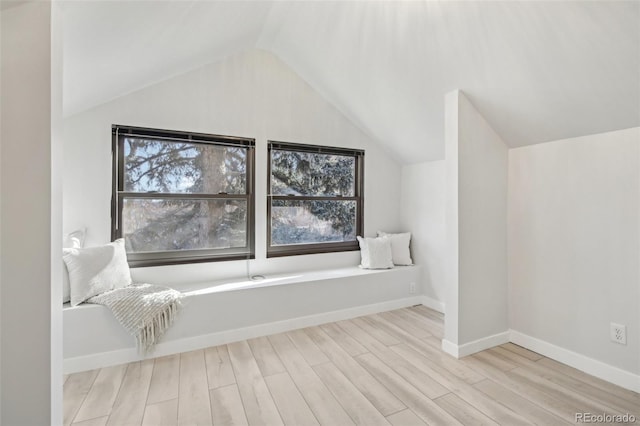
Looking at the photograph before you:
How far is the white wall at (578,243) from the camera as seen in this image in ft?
6.19

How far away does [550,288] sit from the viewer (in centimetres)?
229

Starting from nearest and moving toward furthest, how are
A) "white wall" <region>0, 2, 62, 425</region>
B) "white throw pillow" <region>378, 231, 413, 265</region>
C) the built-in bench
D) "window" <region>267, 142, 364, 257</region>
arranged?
"white wall" <region>0, 2, 62, 425</region>
the built-in bench
"window" <region>267, 142, 364, 257</region>
"white throw pillow" <region>378, 231, 413, 265</region>

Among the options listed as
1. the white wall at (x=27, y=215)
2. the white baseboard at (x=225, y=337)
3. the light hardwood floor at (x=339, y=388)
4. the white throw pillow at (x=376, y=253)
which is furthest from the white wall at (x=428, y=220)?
the white wall at (x=27, y=215)

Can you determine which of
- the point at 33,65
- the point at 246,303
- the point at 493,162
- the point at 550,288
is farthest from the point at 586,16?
the point at 246,303

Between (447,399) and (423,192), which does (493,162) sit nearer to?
(423,192)

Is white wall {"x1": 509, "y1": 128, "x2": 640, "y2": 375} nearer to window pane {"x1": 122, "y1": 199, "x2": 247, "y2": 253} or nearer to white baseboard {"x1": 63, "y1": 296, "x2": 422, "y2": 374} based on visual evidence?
white baseboard {"x1": 63, "y1": 296, "x2": 422, "y2": 374}

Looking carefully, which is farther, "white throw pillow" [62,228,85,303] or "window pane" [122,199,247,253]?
"window pane" [122,199,247,253]

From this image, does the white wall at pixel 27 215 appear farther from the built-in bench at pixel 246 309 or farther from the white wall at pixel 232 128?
the white wall at pixel 232 128

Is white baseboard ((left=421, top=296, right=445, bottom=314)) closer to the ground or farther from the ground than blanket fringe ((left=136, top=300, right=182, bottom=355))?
closer to the ground

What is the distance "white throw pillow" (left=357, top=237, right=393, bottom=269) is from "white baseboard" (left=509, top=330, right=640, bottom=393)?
4.37ft

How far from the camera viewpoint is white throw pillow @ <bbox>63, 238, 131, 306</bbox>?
212 cm

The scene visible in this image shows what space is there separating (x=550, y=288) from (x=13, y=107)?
10.8 ft

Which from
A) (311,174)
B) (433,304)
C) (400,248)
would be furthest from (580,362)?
(311,174)

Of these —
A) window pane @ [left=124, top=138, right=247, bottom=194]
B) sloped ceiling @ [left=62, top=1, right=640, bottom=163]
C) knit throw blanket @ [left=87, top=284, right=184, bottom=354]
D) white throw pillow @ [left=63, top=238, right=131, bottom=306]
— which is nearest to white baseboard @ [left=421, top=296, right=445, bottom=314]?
sloped ceiling @ [left=62, top=1, right=640, bottom=163]
